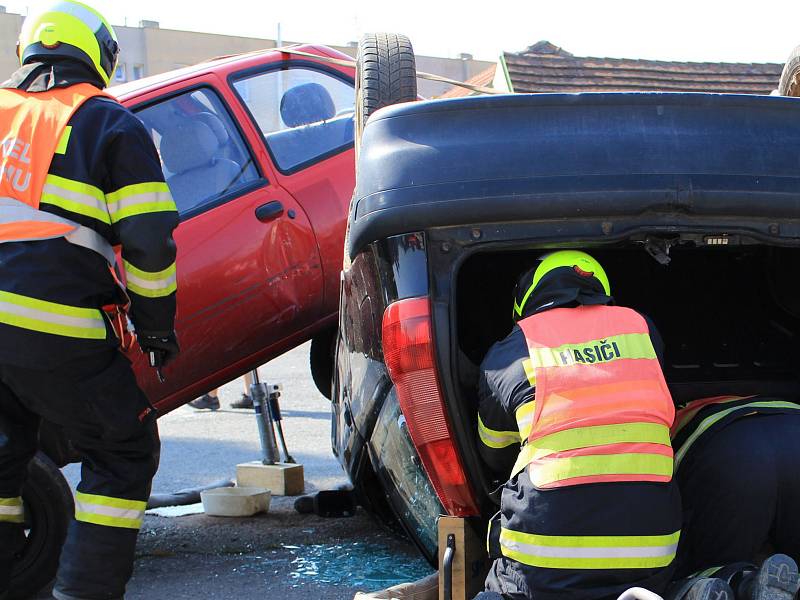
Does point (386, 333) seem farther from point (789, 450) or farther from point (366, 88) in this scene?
point (366, 88)

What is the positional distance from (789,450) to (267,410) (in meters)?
3.03

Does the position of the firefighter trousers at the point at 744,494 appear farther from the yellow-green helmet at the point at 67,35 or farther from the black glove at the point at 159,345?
the yellow-green helmet at the point at 67,35

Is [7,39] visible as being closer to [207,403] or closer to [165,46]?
[165,46]

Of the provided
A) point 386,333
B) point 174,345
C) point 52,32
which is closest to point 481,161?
point 386,333

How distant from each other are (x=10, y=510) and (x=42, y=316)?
672mm

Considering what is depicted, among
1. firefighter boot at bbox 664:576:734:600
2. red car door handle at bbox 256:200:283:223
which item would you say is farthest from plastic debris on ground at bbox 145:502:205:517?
firefighter boot at bbox 664:576:734:600

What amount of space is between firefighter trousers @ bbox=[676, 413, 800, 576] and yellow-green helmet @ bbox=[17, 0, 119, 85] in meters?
2.23

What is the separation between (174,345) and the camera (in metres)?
3.35

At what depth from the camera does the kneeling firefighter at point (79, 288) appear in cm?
306

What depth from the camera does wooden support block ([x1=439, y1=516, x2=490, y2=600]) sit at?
2691mm

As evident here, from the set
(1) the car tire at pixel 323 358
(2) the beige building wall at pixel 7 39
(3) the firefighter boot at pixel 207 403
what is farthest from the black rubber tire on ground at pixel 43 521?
(2) the beige building wall at pixel 7 39

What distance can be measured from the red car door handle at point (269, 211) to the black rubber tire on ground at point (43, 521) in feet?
4.20

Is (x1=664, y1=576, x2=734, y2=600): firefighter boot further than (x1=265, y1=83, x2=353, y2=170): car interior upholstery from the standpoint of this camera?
No

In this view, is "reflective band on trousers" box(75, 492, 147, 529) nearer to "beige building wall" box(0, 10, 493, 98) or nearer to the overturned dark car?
the overturned dark car
